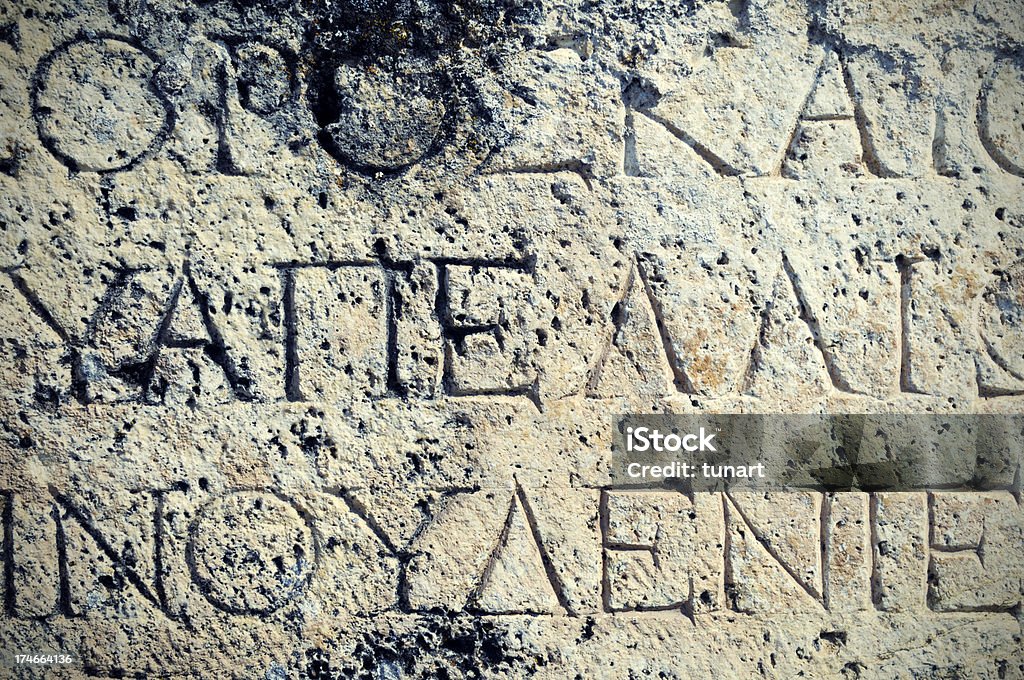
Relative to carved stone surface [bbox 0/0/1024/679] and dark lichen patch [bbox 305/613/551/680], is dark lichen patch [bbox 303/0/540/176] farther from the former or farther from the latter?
dark lichen patch [bbox 305/613/551/680]

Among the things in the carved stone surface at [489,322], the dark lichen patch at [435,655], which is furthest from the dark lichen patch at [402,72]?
the dark lichen patch at [435,655]

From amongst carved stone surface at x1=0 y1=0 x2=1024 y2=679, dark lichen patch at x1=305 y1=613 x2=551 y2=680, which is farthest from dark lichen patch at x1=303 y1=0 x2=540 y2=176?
dark lichen patch at x1=305 y1=613 x2=551 y2=680

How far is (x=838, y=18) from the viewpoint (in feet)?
7.64

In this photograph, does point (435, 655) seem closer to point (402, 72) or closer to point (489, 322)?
point (489, 322)

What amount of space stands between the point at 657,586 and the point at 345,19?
1.73 meters

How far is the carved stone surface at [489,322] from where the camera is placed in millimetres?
2160

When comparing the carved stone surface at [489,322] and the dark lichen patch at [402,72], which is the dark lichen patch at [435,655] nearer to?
the carved stone surface at [489,322]

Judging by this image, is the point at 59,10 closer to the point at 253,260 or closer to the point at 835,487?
the point at 253,260

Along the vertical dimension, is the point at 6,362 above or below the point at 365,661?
above

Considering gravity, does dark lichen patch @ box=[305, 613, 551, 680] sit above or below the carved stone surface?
below

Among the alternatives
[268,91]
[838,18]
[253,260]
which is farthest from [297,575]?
[838,18]

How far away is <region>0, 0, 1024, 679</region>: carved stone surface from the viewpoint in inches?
85.0

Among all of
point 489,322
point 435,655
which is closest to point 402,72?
point 489,322

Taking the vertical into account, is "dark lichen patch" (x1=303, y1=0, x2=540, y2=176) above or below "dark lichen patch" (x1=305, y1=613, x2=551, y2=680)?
above
